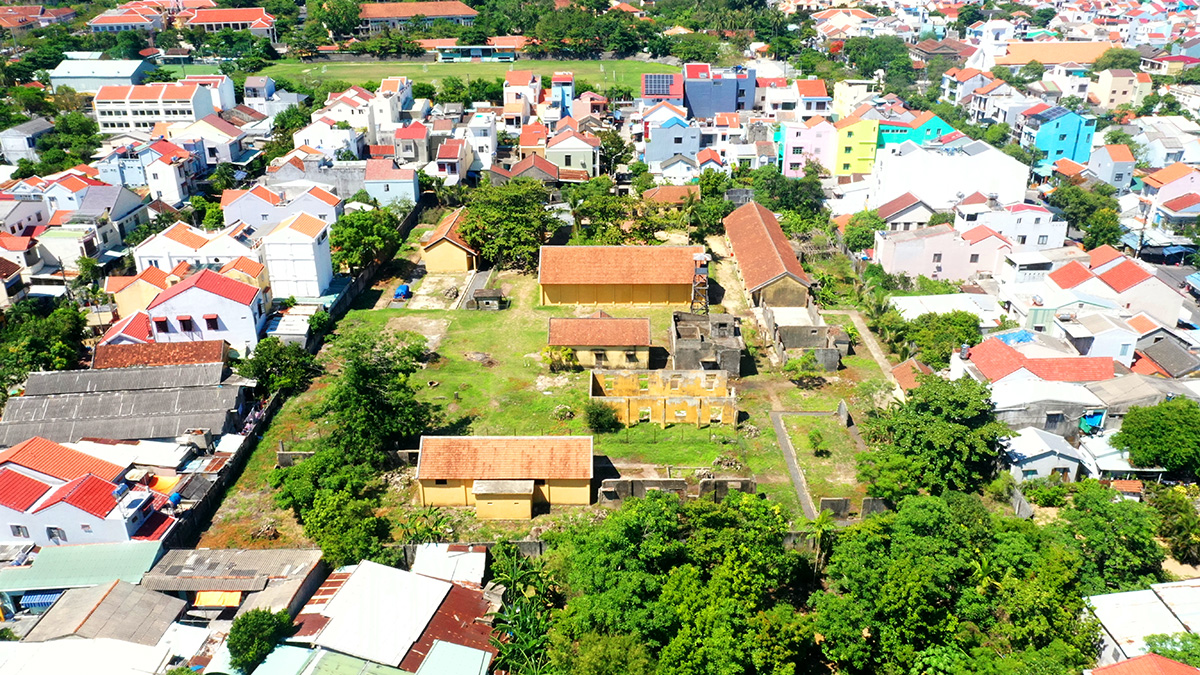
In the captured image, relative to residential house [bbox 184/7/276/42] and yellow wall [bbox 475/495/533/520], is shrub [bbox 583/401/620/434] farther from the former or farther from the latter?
residential house [bbox 184/7/276/42]

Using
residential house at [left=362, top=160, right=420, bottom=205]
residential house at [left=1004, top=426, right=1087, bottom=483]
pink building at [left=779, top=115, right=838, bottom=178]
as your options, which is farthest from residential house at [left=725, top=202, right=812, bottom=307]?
residential house at [left=362, top=160, right=420, bottom=205]

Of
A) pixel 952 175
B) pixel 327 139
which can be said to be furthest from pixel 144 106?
pixel 952 175

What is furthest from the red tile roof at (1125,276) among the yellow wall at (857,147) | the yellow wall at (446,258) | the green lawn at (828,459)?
the yellow wall at (446,258)

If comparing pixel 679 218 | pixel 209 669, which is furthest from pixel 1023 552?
pixel 679 218

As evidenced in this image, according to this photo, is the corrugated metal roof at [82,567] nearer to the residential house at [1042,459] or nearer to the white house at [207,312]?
the white house at [207,312]

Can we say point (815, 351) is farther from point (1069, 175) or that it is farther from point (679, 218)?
point (1069, 175)

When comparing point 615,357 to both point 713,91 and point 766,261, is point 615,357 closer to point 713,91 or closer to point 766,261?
point 766,261

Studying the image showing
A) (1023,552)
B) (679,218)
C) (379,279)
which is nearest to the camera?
(1023,552)
